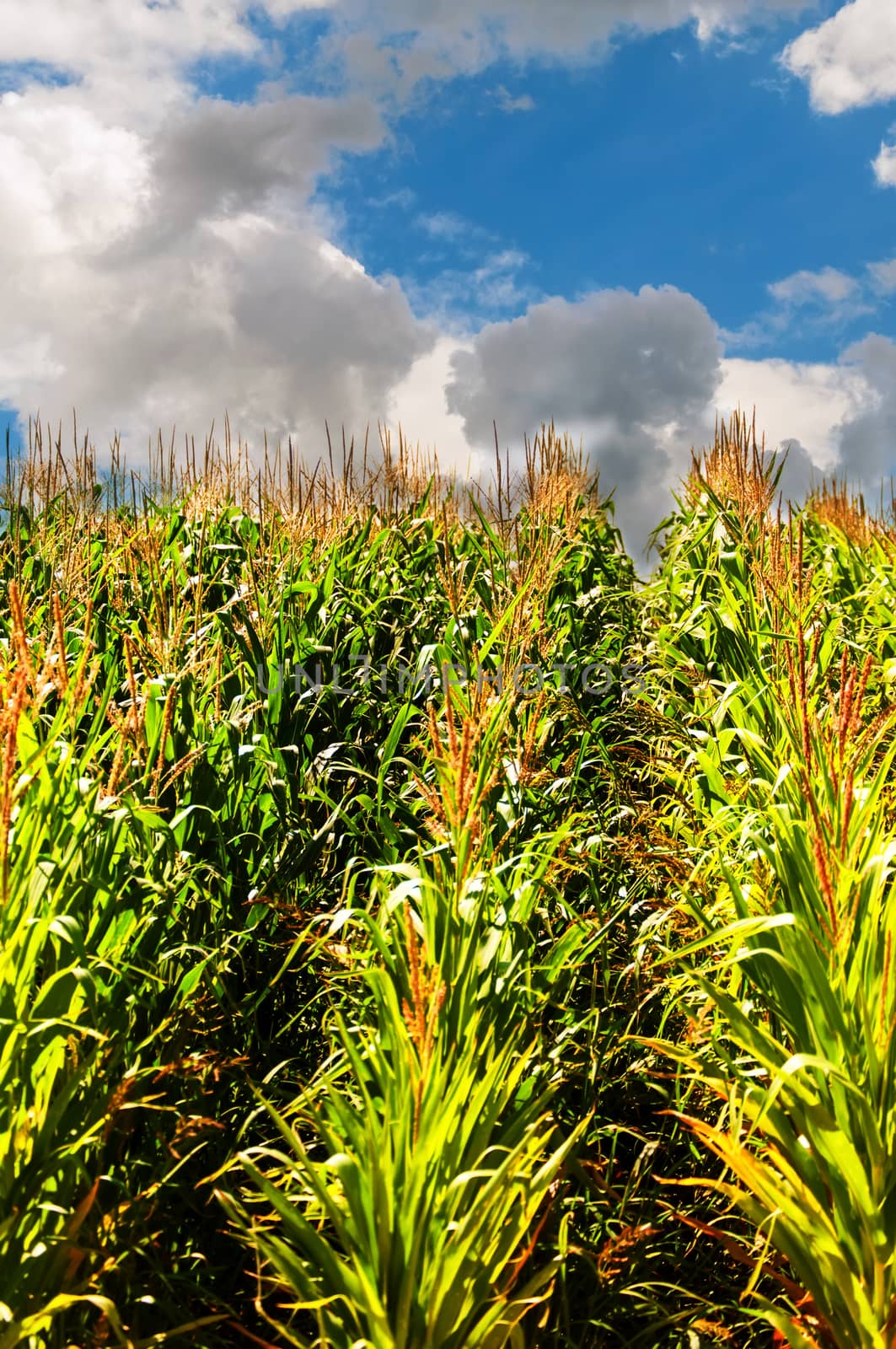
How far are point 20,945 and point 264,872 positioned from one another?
1197mm

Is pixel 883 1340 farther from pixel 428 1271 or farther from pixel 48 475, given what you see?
pixel 48 475

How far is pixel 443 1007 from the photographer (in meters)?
1.83

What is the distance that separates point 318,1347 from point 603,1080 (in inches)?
41.3

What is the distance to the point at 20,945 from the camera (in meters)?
1.88

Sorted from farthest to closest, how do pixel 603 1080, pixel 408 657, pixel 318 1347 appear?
1. pixel 408 657
2. pixel 603 1080
3. pixel 318 1347

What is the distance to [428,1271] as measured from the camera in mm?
1571

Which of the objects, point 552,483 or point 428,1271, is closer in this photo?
point 428,1271

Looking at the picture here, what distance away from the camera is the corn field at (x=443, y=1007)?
1.67m

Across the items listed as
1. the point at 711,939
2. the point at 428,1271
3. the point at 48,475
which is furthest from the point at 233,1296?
the point at 48,475

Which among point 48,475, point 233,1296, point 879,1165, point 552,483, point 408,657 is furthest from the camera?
point 48,475

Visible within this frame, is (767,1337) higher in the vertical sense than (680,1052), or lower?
lower

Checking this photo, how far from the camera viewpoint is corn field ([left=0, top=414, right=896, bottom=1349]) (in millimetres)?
1673

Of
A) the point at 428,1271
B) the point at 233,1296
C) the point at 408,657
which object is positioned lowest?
the point at 233,1296

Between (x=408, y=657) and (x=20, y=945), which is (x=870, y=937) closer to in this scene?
(x=20, y=945)
